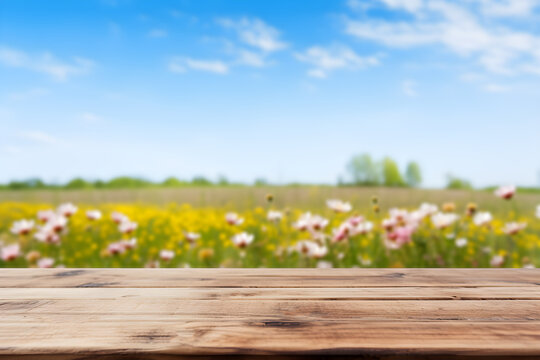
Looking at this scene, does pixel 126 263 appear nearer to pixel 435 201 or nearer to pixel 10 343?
pixel 10 343

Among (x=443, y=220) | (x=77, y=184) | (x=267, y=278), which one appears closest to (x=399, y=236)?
(x=443, y=220)

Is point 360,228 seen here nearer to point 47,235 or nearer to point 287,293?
point 287,293

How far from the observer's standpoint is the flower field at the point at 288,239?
7.13 feet

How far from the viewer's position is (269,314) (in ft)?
2.50

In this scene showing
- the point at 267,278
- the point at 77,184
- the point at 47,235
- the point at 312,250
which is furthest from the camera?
the point at 77,184

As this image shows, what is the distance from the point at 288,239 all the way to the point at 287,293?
5.32 feet

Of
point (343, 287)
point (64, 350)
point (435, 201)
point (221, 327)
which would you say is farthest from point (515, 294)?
point (435, 201)

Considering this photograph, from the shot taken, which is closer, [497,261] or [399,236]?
[399,236]

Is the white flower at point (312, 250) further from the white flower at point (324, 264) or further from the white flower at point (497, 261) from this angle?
the white flower at point (497, 261)

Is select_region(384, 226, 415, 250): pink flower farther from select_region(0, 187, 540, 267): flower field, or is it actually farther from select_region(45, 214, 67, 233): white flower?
select_region(45, 214, 67, 233): white flower

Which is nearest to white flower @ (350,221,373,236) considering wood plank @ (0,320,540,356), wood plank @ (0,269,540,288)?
wood plank @ (0,269,540,288)

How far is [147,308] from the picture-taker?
805mm

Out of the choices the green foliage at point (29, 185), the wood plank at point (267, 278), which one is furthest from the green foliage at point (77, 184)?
the wood plank at point (267, 278)

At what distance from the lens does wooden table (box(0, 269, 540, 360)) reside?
24.5 inches
